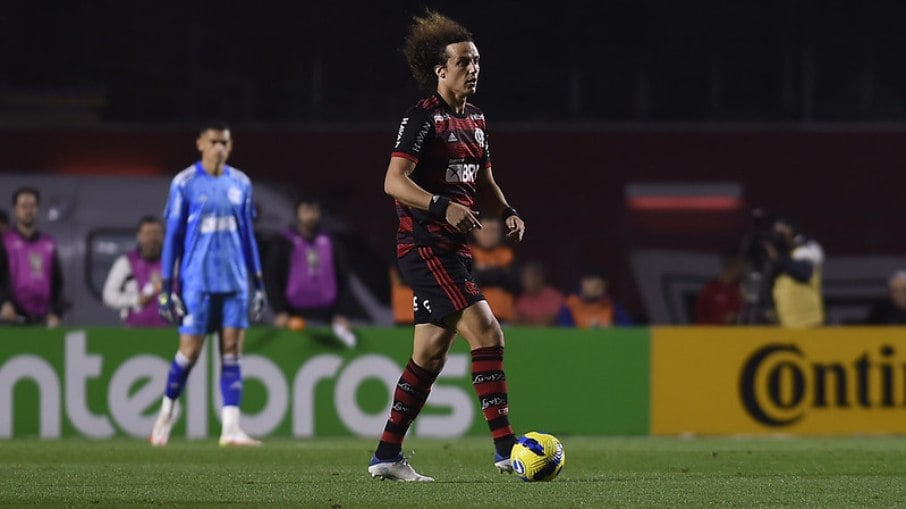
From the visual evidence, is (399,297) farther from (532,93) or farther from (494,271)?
(532,93)

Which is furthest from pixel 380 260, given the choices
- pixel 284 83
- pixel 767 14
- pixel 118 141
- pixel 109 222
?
pixel 767 14

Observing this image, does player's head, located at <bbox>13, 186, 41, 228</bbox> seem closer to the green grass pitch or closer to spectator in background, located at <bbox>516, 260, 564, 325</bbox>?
the green grass pitch

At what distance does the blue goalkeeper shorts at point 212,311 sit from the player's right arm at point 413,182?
3782mm

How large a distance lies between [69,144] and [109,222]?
2222 millimetres

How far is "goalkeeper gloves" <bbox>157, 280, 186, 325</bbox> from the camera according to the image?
11797 mm

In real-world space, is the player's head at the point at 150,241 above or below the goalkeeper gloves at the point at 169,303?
above

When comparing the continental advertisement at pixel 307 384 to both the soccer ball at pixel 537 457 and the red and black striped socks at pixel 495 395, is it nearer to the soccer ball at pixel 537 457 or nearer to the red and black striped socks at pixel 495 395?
the red and black striped socks at pixel 495 395

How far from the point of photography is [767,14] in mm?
24453

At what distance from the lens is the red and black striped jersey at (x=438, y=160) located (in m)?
8.36

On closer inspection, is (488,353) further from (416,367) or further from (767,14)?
(767,14)

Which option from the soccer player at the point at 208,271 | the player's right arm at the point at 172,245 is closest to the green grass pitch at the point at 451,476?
the soccer player at the point at 208,271

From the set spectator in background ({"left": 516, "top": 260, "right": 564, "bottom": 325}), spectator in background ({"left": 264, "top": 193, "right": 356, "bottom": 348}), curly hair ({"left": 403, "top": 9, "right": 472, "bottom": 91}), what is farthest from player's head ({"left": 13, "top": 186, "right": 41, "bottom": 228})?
curly hair ({"left": 403, "top": 9, "right": 472, "bottom": 91})

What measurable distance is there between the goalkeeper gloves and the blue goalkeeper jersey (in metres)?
0.08

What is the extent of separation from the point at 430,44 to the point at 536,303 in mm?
7441
